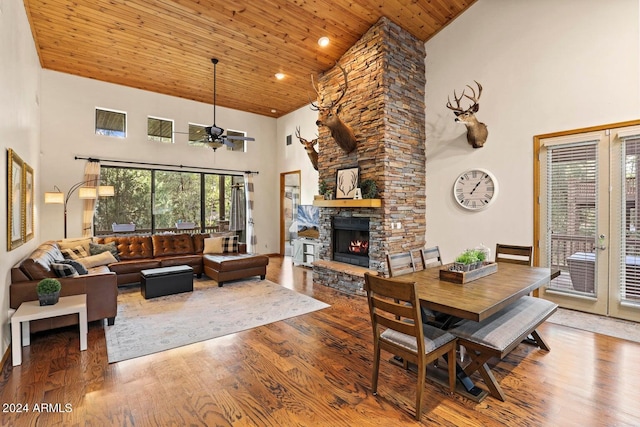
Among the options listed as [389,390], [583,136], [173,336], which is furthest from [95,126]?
[583,136]

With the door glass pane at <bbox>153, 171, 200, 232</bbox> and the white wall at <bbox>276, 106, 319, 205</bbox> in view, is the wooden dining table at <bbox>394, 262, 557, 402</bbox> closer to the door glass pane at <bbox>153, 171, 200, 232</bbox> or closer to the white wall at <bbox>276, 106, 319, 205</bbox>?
the white wall at <bbox>276, 106, 319, 205</bbox>

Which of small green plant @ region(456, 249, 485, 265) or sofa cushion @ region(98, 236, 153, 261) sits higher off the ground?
small green plant @ region(456, 249, 485, 265)

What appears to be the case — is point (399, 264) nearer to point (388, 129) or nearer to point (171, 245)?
point (388, 129)

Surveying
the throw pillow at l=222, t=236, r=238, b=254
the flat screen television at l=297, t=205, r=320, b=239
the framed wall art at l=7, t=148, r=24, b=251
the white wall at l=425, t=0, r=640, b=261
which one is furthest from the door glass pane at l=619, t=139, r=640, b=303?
the framed wall art at l=7, t=148, r=24, b=251

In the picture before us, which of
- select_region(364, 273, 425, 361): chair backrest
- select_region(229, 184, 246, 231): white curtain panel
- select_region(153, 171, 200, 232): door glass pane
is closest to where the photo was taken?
select_region(364, 273, 425, 361): chair backrest

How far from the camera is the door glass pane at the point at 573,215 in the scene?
13.1 ft

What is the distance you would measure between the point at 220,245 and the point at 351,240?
274 cm

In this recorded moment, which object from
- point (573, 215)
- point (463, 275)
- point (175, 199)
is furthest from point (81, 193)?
point (573, 215)

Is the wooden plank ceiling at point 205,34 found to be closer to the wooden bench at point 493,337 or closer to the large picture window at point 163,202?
the large picture window at point 163,202

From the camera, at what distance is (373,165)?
17.0 ft

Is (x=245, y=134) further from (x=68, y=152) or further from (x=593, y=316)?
(x=593, y=316)

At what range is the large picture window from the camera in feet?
22.0

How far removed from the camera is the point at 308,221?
764cm

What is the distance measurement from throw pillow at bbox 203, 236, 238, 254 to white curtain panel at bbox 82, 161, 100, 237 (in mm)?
2301
